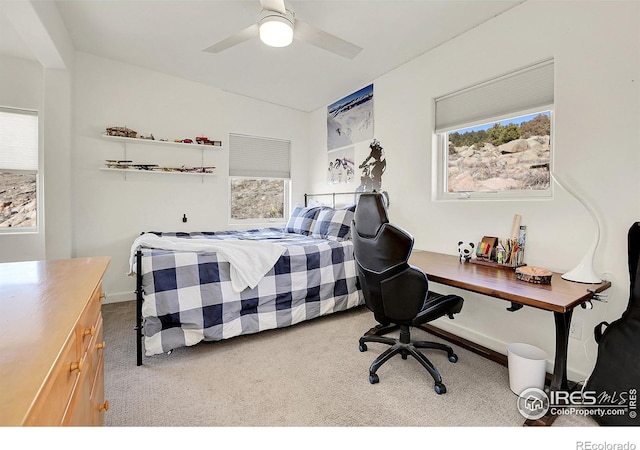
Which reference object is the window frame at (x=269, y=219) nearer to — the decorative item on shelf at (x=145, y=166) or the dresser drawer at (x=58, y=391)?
the decorative item on shelf at (x=145, y=166)

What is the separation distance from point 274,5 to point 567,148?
200 centimetres

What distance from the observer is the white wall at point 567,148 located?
170 centimetres

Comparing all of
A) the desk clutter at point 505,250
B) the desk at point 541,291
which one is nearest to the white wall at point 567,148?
the desk clutter at point 505,250

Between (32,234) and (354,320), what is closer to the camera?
(354,320)

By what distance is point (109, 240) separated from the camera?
3.39 m

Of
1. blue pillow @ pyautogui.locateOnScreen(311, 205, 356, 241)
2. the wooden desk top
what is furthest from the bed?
the wooden desk top

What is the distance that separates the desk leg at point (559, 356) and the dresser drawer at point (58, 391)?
1.91 metres

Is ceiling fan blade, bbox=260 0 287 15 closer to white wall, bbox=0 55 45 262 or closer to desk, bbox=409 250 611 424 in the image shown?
desk, bbox=409 250 611 424

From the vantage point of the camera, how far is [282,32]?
1.90 meters

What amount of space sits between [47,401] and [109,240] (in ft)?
11.0

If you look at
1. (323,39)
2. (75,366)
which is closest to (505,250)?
(323,39)

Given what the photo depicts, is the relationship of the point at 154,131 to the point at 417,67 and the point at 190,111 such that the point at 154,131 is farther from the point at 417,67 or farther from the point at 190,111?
the point at 417,67
